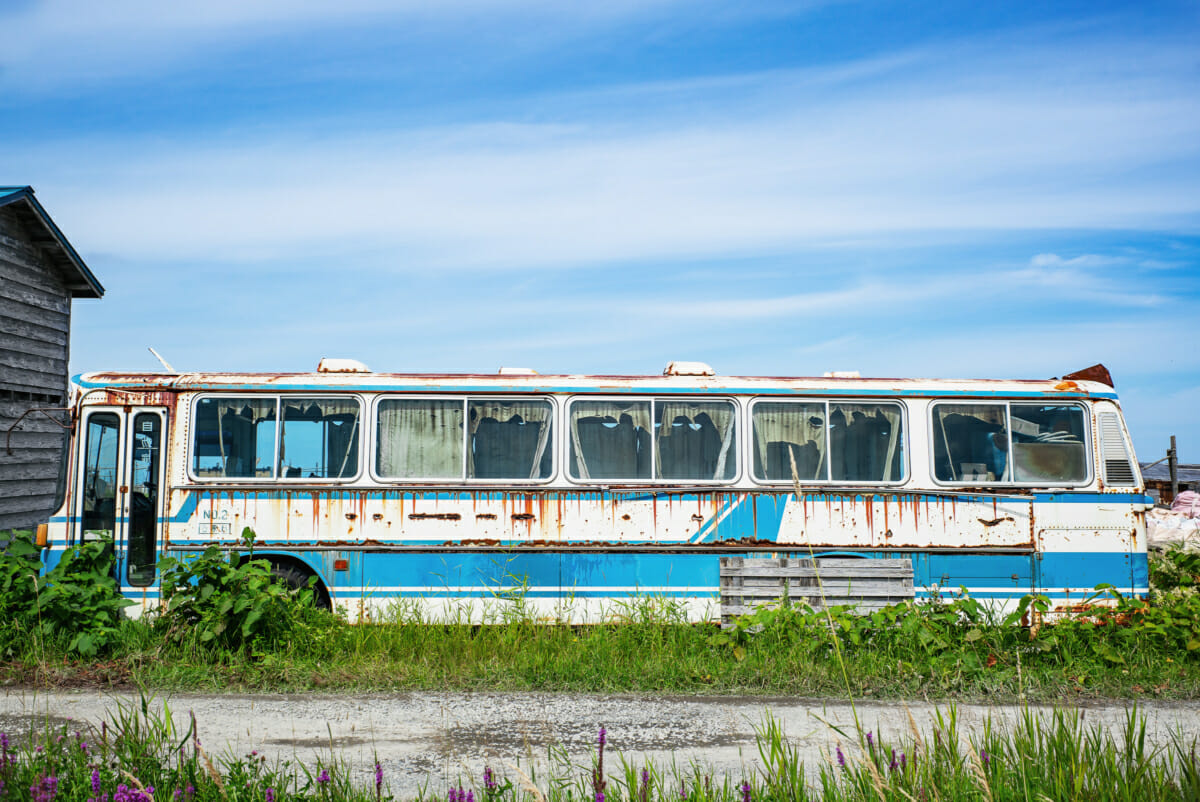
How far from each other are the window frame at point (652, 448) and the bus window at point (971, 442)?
2.11 metres

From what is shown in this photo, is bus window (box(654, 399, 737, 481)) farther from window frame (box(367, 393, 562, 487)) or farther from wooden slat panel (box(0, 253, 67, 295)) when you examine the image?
wooden slat panel (box(0, 253, 67, 295))

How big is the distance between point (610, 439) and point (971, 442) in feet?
12.6

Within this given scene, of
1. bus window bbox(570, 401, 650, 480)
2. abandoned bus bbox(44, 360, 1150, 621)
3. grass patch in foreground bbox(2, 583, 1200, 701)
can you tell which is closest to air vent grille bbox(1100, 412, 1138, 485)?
abandoned bus bbox(44, 360, 1150, 621)

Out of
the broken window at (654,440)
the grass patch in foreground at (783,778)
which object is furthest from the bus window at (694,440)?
the grass patch in foreground at (783,778)

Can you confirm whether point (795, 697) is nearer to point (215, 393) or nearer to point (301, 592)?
point (301, 592)

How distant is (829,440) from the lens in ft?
29.9

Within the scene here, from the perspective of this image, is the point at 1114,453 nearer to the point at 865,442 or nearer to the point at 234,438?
the point at 865,442

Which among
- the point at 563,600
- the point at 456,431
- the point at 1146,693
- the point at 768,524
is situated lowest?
the point at 1146,693

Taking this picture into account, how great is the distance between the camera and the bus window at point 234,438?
8.78 meters

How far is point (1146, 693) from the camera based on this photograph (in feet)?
21.6

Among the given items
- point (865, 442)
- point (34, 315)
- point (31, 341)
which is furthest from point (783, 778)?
point (34, 315)

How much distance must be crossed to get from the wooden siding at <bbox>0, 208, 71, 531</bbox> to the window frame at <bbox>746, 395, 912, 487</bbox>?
1062cm

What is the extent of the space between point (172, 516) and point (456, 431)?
295cm

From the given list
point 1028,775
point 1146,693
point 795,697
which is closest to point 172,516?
point 795,697
